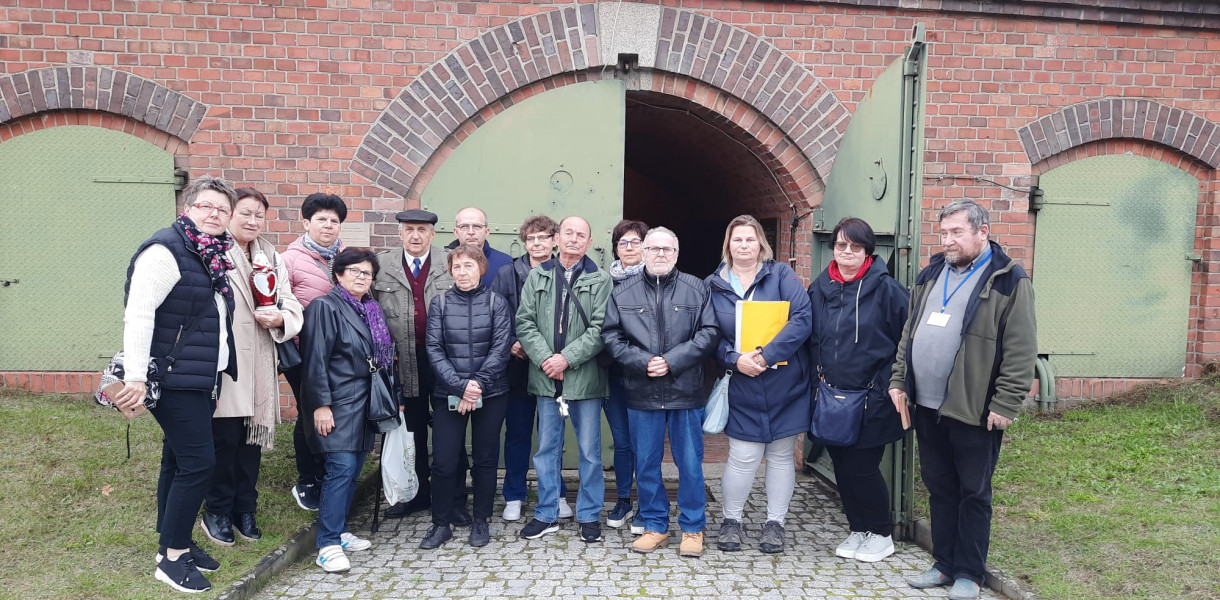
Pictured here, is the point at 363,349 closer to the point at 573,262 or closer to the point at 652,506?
the point at 573,262

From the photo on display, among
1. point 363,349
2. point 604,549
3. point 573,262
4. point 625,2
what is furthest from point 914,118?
point 363,349

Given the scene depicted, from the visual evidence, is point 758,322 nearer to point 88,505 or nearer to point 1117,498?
point 1117,498

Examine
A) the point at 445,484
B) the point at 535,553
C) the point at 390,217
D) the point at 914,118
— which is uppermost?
the point at 914,118

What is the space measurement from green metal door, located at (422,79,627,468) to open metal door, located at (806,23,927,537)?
1794 millimetres

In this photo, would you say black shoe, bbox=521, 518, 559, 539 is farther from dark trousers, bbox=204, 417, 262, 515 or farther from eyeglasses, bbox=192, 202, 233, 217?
eyeglasses, bbox=192, 202, 233, 217

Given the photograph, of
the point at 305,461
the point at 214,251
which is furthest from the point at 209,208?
the point at 305,461

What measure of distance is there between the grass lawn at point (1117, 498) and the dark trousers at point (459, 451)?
8.93 ft

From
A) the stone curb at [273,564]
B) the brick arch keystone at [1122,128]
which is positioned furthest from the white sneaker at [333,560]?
the brick arch keystone at [1122,128]

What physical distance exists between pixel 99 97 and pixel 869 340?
5.49 m

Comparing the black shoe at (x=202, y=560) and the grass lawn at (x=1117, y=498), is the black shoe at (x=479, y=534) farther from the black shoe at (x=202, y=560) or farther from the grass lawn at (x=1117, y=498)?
the grass lawn at (x=1117, y=498)

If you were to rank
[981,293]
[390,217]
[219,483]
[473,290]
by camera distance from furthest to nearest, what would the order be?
[390,217] < [473,290] < [219,483] < [981,293]

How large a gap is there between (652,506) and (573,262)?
1.46 metres

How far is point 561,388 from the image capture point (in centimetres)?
454

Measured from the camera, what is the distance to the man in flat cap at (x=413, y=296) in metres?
4.57
